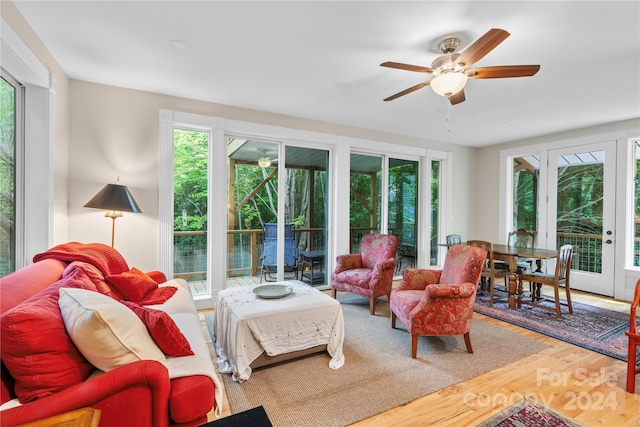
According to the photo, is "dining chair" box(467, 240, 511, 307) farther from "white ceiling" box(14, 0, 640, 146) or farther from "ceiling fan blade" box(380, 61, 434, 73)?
"ceiling fan blade" box(380, 61, 434, 73)

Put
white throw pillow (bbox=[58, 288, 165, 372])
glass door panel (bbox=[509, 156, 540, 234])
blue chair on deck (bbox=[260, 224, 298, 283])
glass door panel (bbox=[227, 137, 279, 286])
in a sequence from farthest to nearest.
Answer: glass door panel (bbox=[509, 156, 540, 234]), blue chair on deck (bbox=[260, 224, 298, 283]), glass door panel (bbox=[227, 137, 279, 286]), white throw pillow (bbox=[58, 288, 165, 372])

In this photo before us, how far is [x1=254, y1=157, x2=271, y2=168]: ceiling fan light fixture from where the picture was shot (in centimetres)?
423

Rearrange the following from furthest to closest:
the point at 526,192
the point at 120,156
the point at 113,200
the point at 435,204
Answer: the point at 435,204
the point at 526,192
the point at 120,156
the point at 113,200

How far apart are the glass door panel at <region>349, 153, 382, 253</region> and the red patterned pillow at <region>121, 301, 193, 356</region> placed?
3606mm

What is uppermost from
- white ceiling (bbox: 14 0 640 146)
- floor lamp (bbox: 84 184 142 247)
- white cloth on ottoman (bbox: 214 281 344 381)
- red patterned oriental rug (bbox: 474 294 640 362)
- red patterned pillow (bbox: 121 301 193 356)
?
white ceiling (bbox: 14 0 640 146)

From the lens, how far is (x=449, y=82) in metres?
2.26

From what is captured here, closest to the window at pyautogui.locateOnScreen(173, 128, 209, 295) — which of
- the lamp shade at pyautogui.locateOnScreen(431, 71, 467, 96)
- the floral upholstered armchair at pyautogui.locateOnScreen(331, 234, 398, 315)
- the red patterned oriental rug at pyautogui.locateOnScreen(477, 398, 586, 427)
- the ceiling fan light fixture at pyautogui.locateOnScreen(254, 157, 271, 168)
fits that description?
the ceiling fan light fixture at pyautogui.locateOnScreen(254, 157, 271, 168)

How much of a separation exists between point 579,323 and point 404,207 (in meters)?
2.88

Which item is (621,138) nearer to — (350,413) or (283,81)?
(283,81)

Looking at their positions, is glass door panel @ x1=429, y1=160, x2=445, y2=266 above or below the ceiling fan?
below

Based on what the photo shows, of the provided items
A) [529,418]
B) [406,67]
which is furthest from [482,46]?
[529,418]

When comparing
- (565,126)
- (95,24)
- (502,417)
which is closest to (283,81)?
(95,24)

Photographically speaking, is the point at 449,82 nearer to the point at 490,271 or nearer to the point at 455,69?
the point at 455,69

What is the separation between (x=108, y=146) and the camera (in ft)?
10.5
